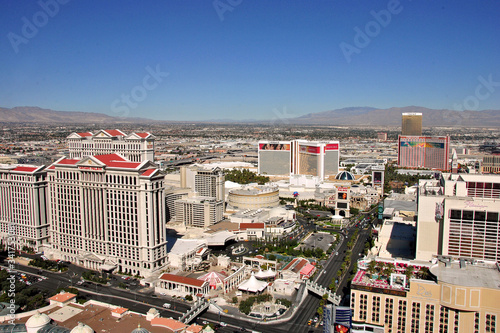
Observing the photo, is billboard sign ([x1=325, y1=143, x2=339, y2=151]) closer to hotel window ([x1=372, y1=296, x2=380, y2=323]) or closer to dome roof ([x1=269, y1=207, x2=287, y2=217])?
dome roof ([x1=269, y1=207, x2=287, y2=217])

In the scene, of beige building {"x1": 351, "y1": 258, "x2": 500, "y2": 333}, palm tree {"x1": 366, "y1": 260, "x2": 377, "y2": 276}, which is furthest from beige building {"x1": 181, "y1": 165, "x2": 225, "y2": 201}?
beige building {"x1": 351, "y1": 258, "x2": 500, "y2": 333}

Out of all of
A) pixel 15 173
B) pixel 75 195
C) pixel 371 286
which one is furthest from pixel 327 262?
pixel 15 173

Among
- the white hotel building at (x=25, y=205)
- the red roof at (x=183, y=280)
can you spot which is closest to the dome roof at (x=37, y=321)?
the red roof at (x=183, y=280)

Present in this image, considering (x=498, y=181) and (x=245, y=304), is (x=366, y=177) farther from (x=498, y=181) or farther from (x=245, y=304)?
(x=245, y=304)

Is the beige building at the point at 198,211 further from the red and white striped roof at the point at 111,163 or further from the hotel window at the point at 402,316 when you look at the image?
the hotel window at the point at 402,316

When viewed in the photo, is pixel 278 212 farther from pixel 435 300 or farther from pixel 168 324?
pixel 435 300

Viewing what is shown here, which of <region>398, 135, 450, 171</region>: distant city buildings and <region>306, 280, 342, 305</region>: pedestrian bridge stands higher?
<region>398, 135, 450, 171</region>: distant city buildings
